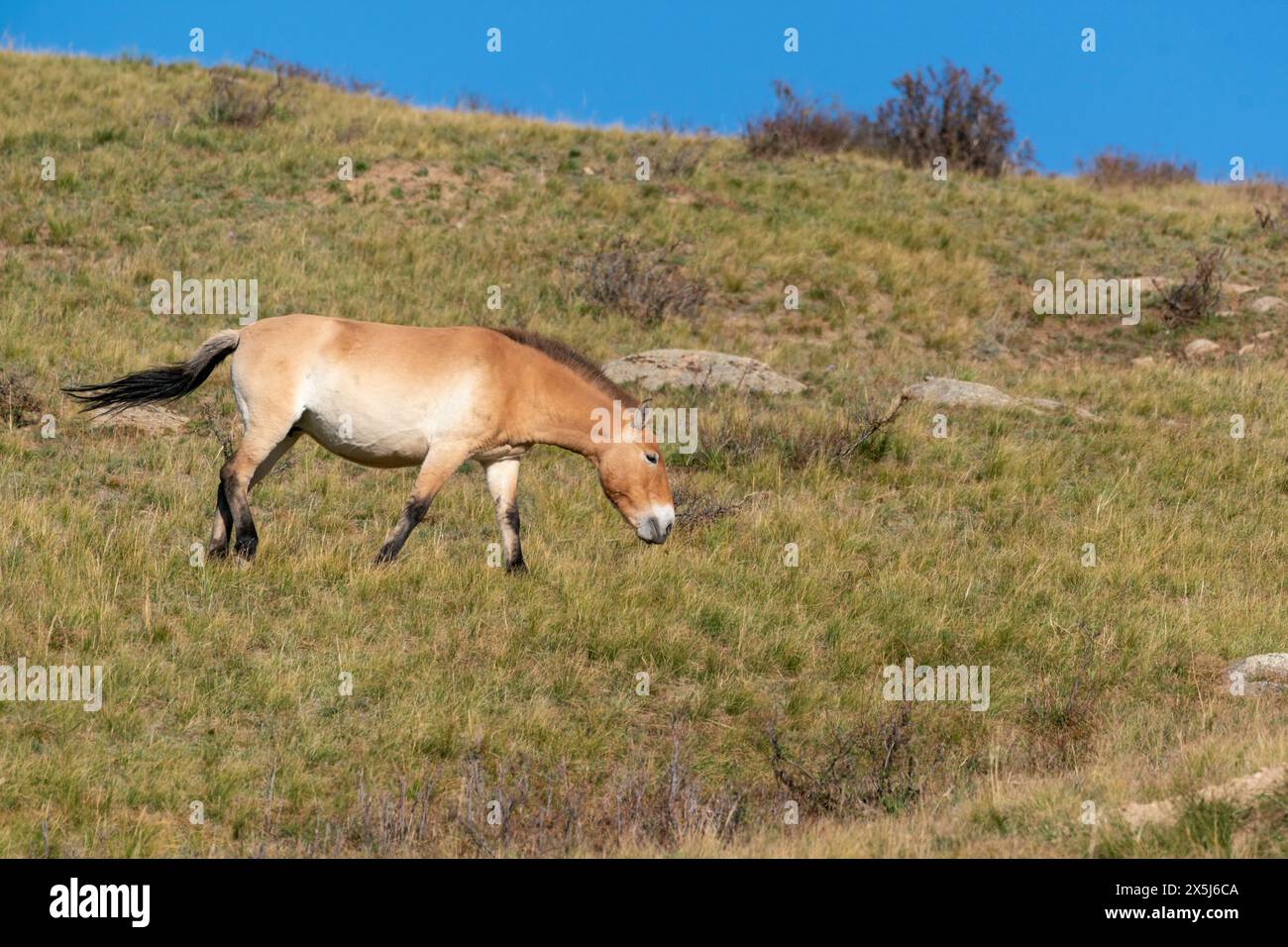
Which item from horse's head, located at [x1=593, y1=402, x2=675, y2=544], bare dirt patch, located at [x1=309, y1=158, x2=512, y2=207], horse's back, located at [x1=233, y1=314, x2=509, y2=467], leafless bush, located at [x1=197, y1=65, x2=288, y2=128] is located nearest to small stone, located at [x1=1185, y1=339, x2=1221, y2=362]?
bare dirt patch, located at [x1=309, y1=158, x2=512, y2=207]

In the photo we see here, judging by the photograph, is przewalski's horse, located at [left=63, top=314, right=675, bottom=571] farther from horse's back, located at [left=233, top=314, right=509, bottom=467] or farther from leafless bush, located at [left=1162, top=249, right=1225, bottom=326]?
leafless bush, located at [left=1162, top=249, right=1225, bottom=326]

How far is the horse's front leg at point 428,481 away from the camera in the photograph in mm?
9102

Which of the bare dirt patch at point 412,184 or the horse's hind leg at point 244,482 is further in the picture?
the bare dirt patch at point 412,184

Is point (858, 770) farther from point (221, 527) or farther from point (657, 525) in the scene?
point (221, 527)

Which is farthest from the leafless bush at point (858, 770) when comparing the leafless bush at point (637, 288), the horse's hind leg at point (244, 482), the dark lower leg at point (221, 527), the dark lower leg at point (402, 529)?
the leafless bush at point (637, 288)

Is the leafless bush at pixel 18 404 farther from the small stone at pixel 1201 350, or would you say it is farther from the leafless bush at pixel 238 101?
the small stone at pixel 1201 350

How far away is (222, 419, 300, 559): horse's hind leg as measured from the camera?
9.12 meters

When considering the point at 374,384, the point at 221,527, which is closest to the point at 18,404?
the point at 221,527

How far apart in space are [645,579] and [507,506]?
3.84 ft

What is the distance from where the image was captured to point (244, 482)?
9.25m

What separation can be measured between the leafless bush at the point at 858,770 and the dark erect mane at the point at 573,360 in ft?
9.81

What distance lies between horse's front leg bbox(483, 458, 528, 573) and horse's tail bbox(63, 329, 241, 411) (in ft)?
7.08
